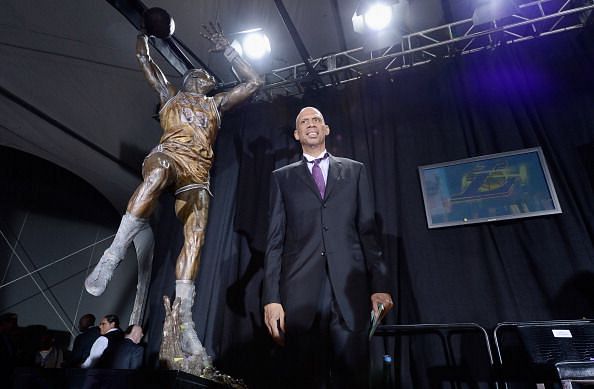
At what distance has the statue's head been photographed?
2729mm

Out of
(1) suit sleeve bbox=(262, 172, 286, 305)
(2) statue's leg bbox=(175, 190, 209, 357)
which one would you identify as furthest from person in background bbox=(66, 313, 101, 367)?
(1) suit sleeve bbox=(262, 172, 286, 305)

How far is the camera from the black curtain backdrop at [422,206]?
308 cm

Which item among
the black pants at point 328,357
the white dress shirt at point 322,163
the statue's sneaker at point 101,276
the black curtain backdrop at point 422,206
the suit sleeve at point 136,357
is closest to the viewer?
the black pants at point 328,357

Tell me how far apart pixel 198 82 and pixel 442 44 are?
2725mm

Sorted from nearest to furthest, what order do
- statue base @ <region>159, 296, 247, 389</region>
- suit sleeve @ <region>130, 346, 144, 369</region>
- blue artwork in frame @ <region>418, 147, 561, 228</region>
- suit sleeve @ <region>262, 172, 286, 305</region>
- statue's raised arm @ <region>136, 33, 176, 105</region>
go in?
suit sleeve @ <region>262, 172, 286, 305</region> < statue base @ <region>159, 296, 247, 389</region> < statue's raised arm @ <region>136, 33, 176, 105</region> < suit sleeve @ <region>130, 346, 144, 369</region> < blue artwork in frame @ <region>418, 147, 561, 228</region>

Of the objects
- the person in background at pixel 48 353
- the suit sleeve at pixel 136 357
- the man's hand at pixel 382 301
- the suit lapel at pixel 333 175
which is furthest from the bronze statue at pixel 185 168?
the person in background at pixel 48 353

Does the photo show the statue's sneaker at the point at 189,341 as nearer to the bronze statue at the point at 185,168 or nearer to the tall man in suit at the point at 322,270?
the bronze statue at the point at 185,168

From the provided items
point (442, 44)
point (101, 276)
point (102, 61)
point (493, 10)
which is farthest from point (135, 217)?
point (493, 10)

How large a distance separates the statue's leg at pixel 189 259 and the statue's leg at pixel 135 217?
0.90ft

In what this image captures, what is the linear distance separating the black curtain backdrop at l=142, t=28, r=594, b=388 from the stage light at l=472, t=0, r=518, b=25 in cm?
43

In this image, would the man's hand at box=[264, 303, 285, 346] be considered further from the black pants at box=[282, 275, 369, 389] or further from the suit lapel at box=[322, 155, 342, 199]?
the suit lapel at box=[322, 155, 342, 199]

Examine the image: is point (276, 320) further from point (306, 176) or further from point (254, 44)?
point (254, 44)

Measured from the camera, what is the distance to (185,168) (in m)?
2.32

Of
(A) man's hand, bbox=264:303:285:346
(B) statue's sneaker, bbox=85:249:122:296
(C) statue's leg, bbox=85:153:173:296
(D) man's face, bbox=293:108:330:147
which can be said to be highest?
(D) man's face, bbox=293:108:330:147
